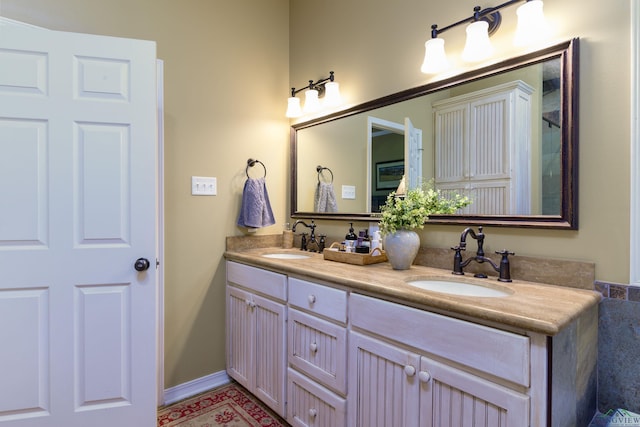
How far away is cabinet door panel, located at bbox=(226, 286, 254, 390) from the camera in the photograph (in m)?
2.02

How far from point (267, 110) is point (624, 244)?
2.12 metres

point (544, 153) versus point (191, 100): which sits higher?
point (191, 100)

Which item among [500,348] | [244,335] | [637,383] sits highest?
[500,348]

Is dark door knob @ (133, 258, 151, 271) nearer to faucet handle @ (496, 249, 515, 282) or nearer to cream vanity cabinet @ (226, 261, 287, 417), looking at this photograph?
cream vanity cabinet @ (226, 261, 287, 417)

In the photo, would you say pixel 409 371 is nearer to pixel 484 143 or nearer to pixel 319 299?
pixel 319 299

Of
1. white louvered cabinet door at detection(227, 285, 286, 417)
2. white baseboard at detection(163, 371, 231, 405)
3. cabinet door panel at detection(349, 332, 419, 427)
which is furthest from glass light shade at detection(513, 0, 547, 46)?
white baseboard at detection(163, 371, 231, 405)

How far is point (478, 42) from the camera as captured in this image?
145 centimetres

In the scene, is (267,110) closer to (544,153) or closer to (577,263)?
(544,153)

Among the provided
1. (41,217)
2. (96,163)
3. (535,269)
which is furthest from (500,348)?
(41,217)

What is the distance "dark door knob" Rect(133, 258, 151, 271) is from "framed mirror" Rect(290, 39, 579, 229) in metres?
1.17

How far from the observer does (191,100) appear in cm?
214

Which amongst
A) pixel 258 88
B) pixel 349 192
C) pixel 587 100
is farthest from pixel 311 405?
pixel 258 88

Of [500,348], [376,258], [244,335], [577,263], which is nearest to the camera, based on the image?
A: [500,348]

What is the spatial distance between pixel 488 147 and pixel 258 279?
1.35m
